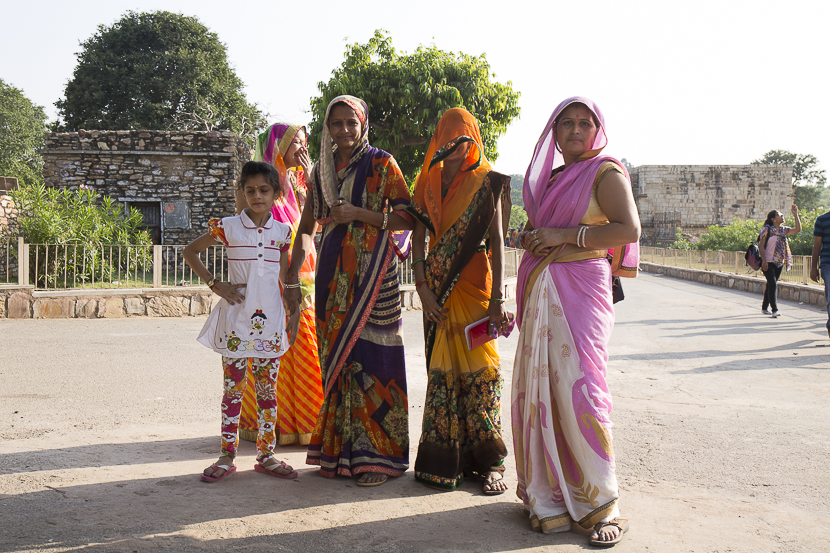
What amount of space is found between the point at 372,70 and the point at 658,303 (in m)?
9.76

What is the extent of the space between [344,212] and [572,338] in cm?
132

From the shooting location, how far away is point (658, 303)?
13242 mm

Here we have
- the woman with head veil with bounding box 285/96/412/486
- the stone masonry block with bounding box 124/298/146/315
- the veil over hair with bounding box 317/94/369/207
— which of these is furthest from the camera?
the stone masonry block with bounding box 124/298/146/315

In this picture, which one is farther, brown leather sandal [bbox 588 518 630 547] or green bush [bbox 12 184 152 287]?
green bush [bbox 12 184 152 287]

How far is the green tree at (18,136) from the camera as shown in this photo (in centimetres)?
3438

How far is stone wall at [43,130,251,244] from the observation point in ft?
52.2

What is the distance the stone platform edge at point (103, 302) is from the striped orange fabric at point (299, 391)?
7892 mm

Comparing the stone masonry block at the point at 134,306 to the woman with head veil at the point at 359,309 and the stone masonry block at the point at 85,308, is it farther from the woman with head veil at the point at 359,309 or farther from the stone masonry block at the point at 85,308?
the woman with head veil at the point at 359,309

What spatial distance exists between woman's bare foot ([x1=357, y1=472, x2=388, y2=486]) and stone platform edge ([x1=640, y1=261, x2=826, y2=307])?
12.1 m

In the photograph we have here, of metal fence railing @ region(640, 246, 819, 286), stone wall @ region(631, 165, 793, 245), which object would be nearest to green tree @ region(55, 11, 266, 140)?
metal fence railing @ region(640, 246, 819, 286)

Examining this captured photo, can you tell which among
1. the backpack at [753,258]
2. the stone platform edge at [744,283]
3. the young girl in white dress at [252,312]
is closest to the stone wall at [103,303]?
the young girl in white dress at [252,312]

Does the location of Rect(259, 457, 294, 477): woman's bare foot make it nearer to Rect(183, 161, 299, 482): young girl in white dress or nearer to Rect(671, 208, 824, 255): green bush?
Rect(183, 161, 299, 482): young girl in white dress

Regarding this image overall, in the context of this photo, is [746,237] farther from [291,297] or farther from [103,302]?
[291,297]

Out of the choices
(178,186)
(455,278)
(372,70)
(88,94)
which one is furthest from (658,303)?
(88,94)
